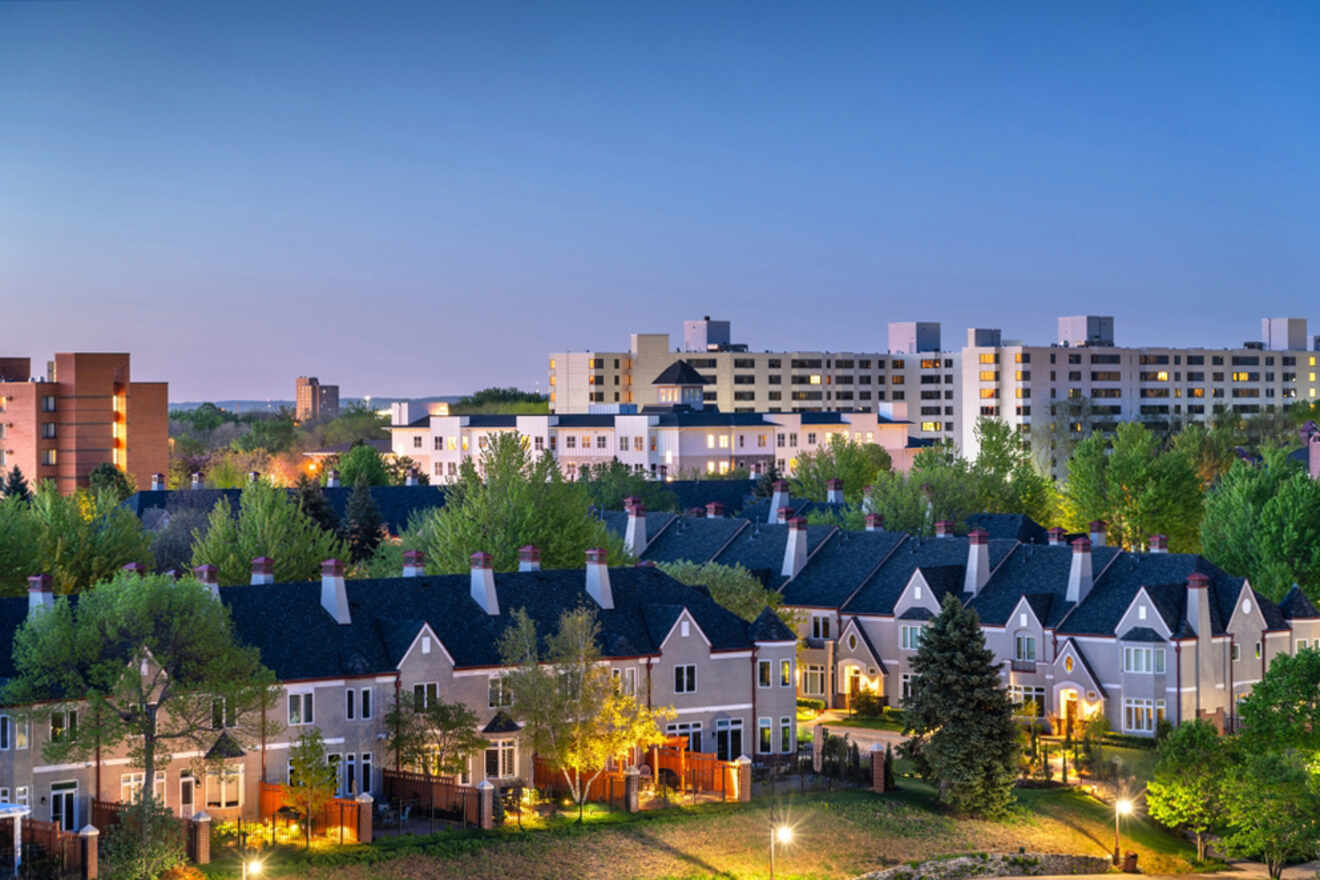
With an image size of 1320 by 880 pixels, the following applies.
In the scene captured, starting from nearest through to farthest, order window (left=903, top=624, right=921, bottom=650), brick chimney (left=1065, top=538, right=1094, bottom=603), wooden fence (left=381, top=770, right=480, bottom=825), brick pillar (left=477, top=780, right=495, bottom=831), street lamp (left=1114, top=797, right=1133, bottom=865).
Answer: brick pillar (left=477, top=780, right=495, bottom=831) < wooden fence (left=381, top=770, right=480, bottom=825) < street lamp (left=1114, top=797, right=1133, bottom=865) < brick chimney (left=1065, top=538, right=1094, bottom=603) < window (left=903, top=624, right=921, bottom=650)

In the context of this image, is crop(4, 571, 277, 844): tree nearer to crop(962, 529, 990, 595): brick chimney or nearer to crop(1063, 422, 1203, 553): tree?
crop(962, 529, 990, 595): brick chimney

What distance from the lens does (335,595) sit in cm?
6850

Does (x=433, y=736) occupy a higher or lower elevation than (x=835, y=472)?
lower

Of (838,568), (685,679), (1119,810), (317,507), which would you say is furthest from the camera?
(317,507)

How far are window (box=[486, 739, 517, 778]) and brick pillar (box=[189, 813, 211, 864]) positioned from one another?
548 inches

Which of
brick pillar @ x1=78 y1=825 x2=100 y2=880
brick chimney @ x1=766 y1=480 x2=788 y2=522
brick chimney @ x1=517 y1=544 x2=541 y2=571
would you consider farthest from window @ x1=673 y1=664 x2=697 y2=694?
brick chimney @ x1=766 y1=480 x2=788 y2=522

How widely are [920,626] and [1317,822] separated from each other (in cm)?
2896

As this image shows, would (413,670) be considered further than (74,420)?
No

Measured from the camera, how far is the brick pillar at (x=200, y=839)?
55094 mm

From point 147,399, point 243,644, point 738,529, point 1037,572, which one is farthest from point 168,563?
point 147,399

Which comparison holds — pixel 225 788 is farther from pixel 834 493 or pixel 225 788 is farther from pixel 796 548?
pixel 834 493

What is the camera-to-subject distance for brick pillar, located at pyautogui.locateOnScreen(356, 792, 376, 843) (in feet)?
192

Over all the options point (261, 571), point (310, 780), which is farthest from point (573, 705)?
point (261, 571)

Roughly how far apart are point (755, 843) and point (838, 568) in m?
35.2
